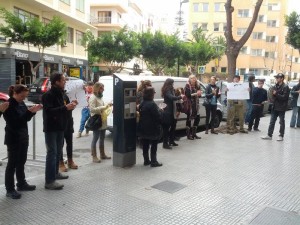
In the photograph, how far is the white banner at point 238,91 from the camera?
10.2m

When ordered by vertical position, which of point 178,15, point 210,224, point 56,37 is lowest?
point 210,224

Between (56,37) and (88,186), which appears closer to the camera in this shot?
(88,186)

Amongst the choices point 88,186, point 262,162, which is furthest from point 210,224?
point 262,162

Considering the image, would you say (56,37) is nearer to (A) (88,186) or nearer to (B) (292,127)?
(B) (292,127)

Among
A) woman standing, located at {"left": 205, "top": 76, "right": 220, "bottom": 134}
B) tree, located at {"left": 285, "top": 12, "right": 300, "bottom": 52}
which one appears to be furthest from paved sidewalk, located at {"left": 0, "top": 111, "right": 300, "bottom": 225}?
tree, located at {"left": 285, "top": 12, "right": 300, "bottom": 52}

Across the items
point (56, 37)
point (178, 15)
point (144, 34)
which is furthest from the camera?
point (178, 15)

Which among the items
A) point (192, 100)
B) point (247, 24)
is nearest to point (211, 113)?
point (192, 100)

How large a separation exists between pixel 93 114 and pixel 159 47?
31050 mm

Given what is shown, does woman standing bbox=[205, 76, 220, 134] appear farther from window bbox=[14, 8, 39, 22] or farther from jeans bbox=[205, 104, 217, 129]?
window bbox=[14, 8, 39, 22]

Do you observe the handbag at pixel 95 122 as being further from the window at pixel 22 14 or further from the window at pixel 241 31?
the window at pixel 241 31

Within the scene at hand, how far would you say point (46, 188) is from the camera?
5230 millimetres

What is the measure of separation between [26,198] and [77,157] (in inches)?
106

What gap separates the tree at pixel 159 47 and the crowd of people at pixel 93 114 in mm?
26447

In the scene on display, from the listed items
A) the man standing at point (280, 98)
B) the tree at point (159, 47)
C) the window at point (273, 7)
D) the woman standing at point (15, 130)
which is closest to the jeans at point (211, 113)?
the man standing at point (280, 98)
